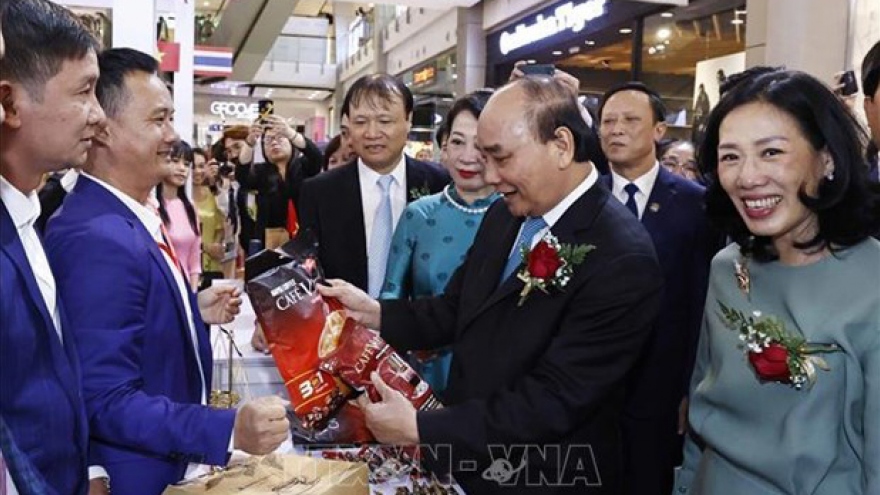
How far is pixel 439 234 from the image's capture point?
256 centimetres

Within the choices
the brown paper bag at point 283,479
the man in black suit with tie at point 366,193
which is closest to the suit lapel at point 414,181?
the man in black suit with tie at point 366,193

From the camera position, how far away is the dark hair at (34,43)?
1.16m

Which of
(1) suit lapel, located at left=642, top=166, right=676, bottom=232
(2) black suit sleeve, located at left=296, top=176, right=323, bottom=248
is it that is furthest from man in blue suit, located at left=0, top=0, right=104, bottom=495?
(1) suit lapel, located at left=642, top=166, right=676, bottom=232

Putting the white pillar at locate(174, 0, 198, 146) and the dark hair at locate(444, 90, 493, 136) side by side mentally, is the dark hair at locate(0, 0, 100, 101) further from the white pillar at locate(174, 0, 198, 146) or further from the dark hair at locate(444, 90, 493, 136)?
the white pillar at locate(174, 0, 198, 146)

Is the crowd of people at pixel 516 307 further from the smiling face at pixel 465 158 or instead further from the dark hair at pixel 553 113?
the smiling face at pixel 465 158

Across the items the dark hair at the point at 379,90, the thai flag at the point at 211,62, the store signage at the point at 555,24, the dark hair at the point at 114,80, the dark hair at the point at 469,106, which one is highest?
the store signage at the point at 555,24

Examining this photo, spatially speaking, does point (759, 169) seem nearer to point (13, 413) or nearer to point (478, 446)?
point (478, 446)

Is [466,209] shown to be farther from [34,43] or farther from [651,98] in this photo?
[34,43]

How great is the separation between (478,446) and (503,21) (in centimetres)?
1003

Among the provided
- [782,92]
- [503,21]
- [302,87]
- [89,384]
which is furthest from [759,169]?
[302,87]

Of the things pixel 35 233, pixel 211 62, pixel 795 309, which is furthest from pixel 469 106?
pixel 211 62

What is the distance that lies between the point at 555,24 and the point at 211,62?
15.5ft

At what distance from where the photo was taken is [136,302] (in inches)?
54.7

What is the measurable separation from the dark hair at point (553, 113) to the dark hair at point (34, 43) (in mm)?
886
